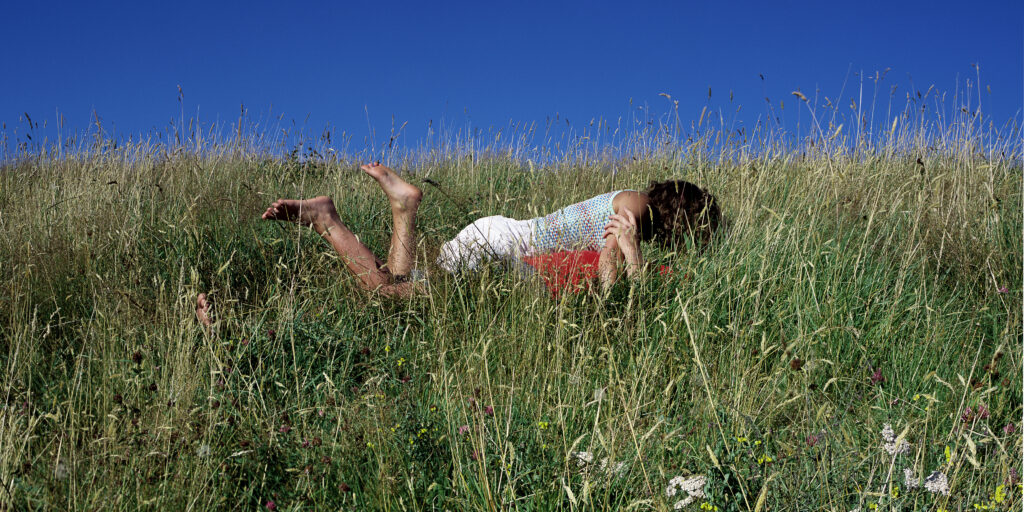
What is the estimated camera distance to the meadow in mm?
1953

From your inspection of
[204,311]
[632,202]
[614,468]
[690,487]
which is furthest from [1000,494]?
[204,311]

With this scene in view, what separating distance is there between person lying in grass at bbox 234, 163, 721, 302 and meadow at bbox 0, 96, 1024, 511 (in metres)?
0.16

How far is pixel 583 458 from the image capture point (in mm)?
1870

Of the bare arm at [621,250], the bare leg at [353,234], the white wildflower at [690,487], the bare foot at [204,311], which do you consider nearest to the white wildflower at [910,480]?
the white wildflower at [690,487]

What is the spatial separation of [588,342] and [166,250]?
8.24ft

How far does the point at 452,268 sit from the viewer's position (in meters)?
3.66

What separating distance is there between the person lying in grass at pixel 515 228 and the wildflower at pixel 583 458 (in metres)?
1.66

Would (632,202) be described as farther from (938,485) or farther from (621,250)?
(938,485)

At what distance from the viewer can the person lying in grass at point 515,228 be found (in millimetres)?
3686

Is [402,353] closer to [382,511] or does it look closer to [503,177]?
[382,511]

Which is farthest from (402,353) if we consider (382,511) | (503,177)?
(503,177)

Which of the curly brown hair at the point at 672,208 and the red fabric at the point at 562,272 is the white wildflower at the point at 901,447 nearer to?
the red fabric at the point at 562,272

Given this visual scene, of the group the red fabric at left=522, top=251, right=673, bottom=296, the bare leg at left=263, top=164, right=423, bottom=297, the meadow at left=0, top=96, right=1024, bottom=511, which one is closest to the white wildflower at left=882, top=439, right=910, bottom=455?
the meadow at left=0, top=96, right=1024, bottom=511

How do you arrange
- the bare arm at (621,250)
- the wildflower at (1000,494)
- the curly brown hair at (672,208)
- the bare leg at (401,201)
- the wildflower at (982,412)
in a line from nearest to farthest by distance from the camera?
the wildflower at (1000,494)
the wildflower at (982,412)
the bare arm at (621,250)
the curly brown hair at (672,208)
the bare leg at (401,201)
